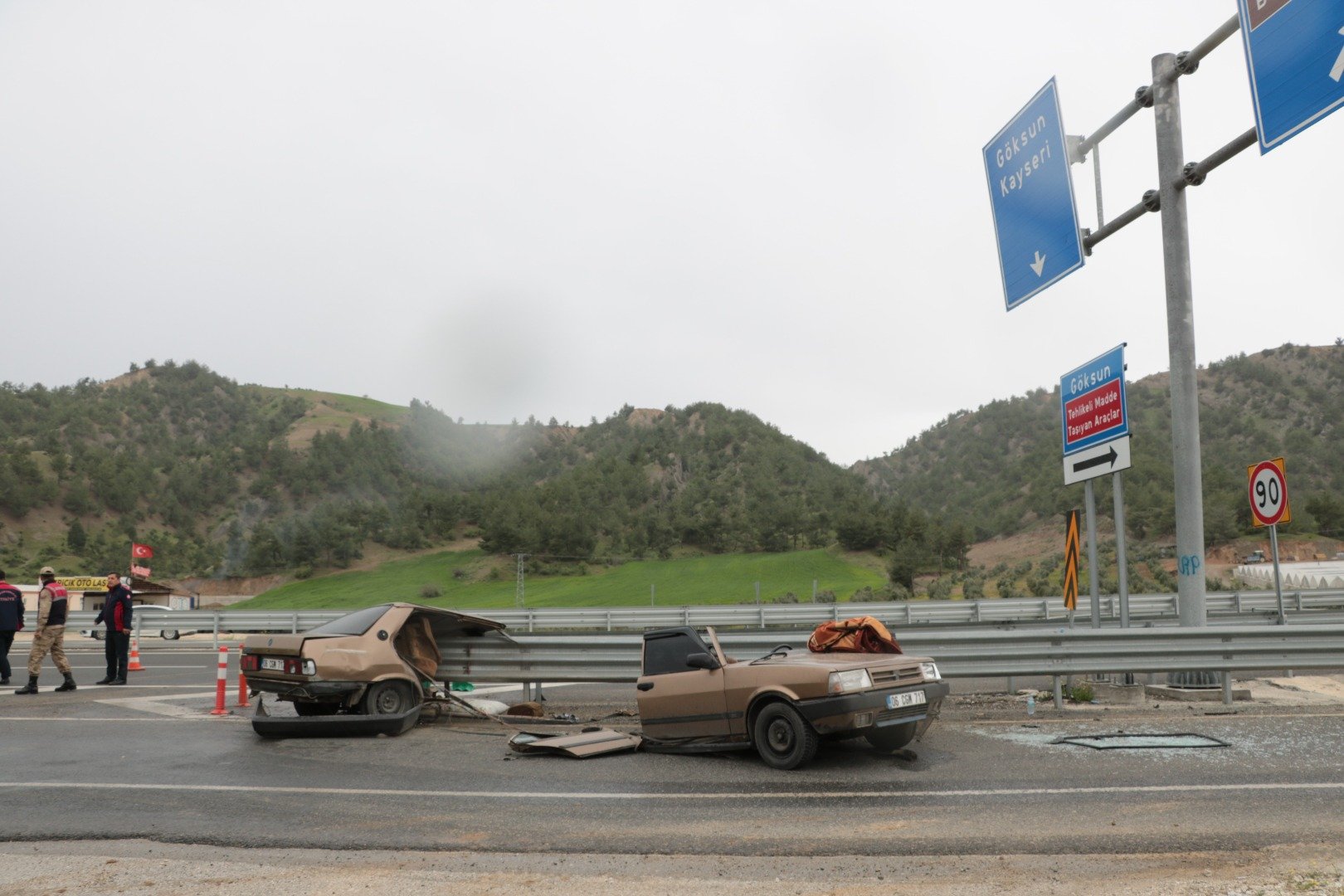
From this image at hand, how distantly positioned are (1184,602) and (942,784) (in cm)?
605

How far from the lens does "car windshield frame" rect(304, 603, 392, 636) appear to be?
10.8 meters

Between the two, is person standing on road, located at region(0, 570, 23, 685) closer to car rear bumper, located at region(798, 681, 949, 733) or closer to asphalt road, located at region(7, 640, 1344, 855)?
asphalt road, located at region(7, 640, 1344, 855)

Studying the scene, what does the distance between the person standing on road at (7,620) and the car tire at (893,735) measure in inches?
599

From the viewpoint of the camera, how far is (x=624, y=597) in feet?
205

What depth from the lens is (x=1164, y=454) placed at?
9194 cm

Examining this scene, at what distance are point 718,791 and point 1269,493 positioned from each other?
10.9m

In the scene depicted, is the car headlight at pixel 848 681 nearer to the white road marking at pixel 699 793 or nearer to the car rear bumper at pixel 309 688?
the white road marking at pixel 699 793

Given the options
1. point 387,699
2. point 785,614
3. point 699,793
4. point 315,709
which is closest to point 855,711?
point 699,793

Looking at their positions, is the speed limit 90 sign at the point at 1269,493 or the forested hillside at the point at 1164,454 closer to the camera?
the speed limit 90 sign at the point at 1269,493

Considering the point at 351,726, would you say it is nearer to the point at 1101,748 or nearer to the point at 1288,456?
the point at 1101,748

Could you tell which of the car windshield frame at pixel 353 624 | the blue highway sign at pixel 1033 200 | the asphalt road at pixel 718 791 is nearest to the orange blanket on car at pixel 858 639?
the asphalt road at pixel 718 791

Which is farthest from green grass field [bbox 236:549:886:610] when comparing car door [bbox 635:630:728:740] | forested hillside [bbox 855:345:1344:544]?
car door [bbox 635:630:728:740]

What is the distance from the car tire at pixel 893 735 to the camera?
8.17m

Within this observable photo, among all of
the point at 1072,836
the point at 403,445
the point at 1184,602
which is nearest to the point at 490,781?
the point at 1072,836
